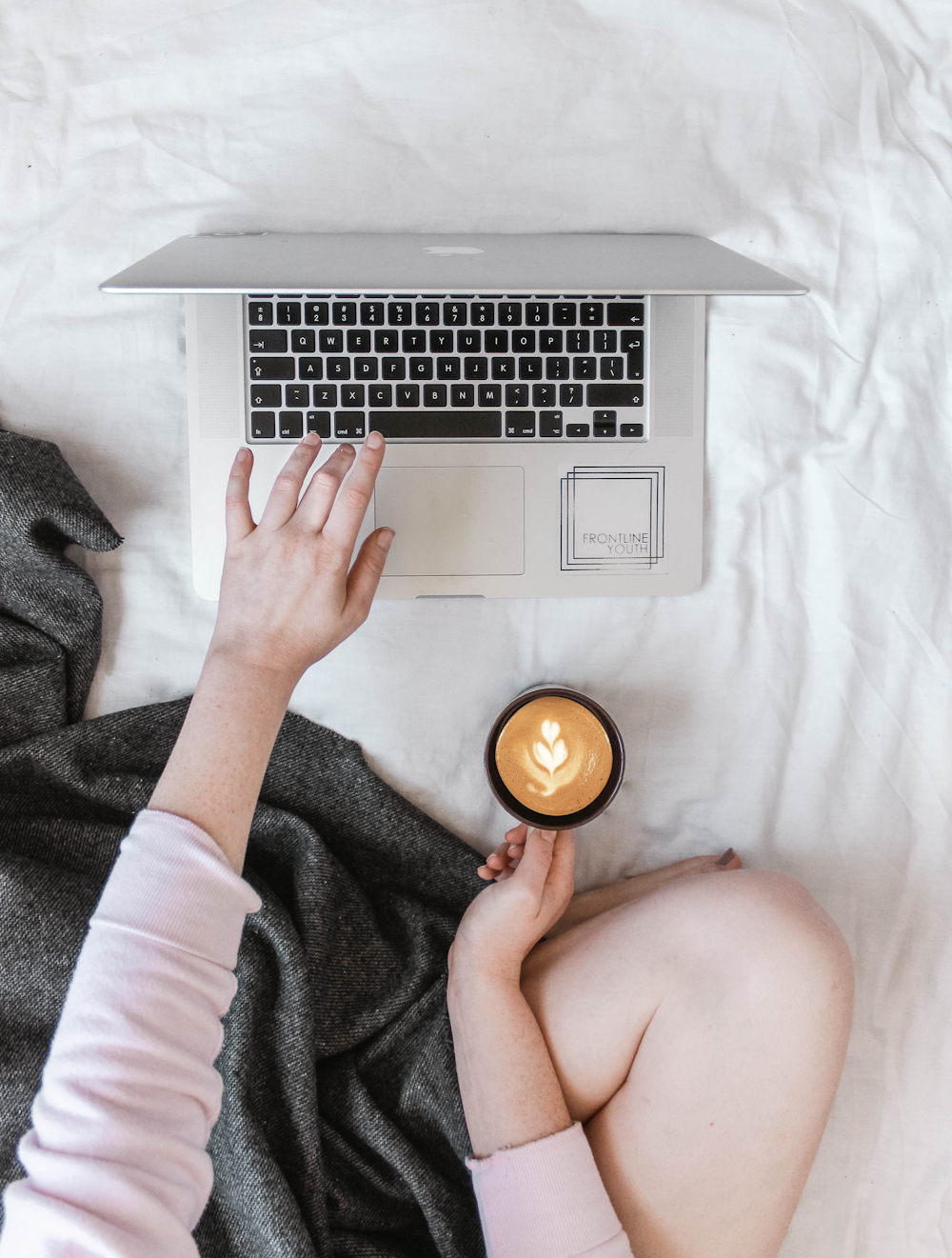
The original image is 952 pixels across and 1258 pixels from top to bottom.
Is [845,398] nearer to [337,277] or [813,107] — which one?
[813,107]

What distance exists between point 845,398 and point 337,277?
499mm

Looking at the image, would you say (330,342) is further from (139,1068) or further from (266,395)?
(139,1068)

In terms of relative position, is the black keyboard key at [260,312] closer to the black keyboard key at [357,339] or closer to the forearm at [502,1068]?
the black keyboard key at [357,339]

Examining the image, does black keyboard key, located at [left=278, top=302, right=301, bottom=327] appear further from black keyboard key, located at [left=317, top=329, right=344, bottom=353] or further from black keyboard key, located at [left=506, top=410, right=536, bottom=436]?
black keyboard key, located at [left=506, top=410, right=536, bottom=436]

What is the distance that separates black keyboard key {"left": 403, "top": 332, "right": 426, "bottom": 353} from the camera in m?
0.73

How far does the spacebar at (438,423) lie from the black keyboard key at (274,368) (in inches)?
3.3

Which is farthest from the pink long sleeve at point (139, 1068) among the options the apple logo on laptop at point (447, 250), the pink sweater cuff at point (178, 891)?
the apple logo on laptop at point (447, 250)

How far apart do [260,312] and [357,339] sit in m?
0.09

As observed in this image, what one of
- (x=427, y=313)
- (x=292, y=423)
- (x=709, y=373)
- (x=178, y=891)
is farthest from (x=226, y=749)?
(x=709, y=373)

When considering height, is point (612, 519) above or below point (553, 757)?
above

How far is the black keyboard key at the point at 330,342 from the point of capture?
73cm

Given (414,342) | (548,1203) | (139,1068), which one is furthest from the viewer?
(414,342)

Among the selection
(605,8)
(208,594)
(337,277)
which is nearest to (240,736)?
(208,594)

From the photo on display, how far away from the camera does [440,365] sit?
2.41 ft
